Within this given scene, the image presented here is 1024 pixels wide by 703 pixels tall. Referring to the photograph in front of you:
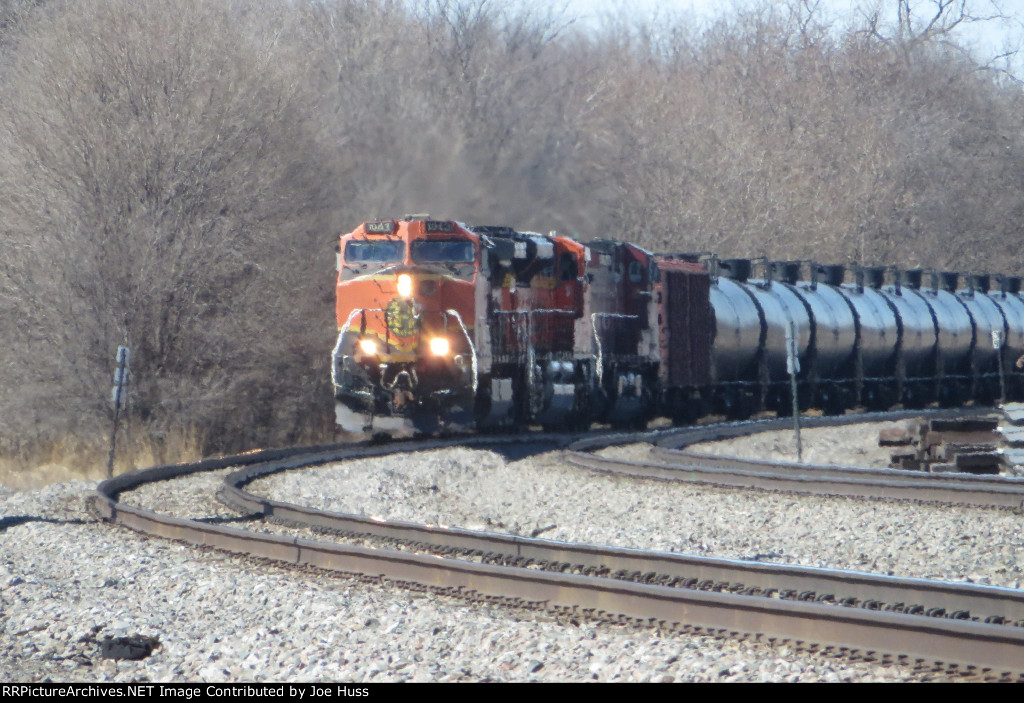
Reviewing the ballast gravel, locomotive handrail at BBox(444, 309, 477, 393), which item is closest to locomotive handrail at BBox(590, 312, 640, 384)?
locomotive handrail at BBox(444, 309, 477, 393)

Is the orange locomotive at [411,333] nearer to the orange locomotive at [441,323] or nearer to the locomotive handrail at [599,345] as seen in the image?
the orange locomotive at [441,323]

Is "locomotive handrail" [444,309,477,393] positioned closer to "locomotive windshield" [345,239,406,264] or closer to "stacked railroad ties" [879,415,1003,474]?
"locomotive windshield" [345,239,406,264]

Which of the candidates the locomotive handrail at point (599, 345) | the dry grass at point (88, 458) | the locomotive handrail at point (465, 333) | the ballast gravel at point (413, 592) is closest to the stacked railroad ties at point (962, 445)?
the ballast gravel at point (413, 592)

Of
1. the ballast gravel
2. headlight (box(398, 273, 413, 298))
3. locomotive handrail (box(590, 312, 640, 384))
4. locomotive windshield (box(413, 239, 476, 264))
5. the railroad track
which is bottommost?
the ballast gravel

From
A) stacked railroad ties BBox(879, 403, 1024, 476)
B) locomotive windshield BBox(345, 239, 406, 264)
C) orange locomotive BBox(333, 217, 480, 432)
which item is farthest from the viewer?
locomotive windshield BBox(345, 239, 406, 264)

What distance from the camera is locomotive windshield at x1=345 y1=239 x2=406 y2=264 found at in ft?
57.9

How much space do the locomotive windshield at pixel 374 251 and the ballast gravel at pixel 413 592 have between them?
446cm

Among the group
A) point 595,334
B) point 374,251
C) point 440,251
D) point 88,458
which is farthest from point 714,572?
point 88,458

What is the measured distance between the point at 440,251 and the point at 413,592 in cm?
1065

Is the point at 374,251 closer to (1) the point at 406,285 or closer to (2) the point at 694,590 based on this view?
(1) the point at 406,285

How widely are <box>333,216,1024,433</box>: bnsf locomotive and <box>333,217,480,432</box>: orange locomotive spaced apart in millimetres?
20

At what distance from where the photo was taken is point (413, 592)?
23.9ft

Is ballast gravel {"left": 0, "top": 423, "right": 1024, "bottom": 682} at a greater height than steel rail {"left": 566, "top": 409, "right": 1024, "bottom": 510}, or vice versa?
steel rail {"left": 566, "top": 409, "right": 1024, "bottom": 510}

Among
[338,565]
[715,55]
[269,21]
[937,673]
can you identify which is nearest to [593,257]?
[338,565]
